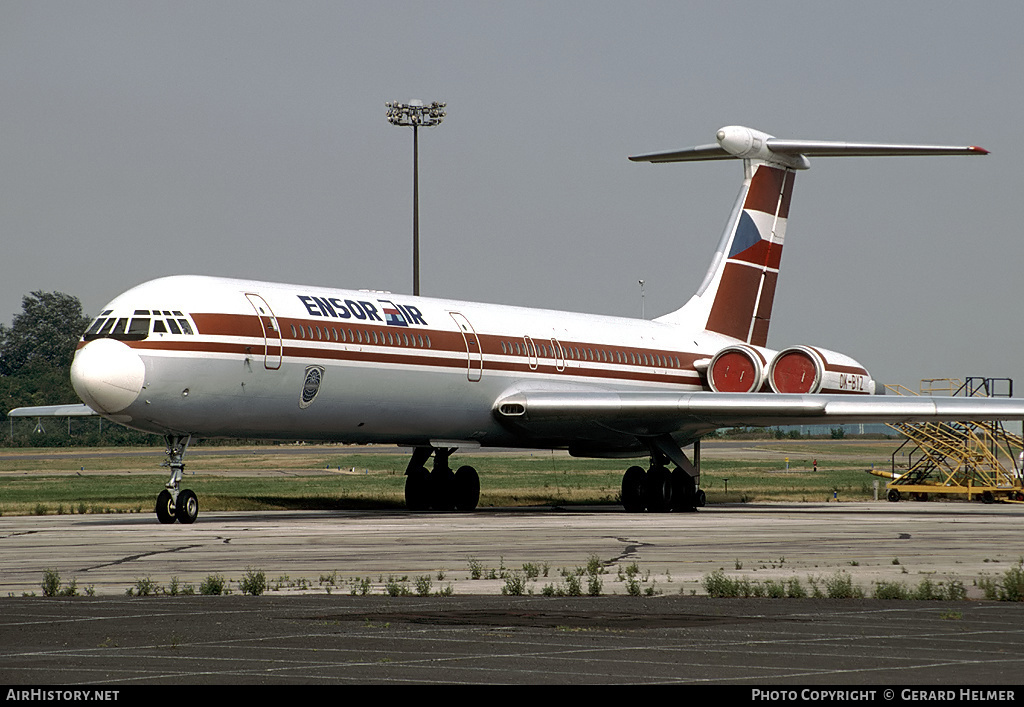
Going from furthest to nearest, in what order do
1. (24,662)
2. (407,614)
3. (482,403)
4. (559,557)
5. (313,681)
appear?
(482,403) → (559,557) → (407,614) → (24,662) → (313,681)

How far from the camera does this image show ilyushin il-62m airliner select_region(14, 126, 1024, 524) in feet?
72.7

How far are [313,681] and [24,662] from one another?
189 cm

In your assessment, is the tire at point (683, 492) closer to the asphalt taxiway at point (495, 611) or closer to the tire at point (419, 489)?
the tire at point (419, 489)

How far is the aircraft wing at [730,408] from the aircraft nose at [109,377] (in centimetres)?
884

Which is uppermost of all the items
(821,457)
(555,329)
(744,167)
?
(744,167)

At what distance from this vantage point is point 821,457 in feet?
232

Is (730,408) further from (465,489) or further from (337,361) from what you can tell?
(337,361)

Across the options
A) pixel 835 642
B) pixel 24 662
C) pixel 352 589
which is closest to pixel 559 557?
pixel 352 589

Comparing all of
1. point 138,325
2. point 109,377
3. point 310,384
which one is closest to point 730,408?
point 310,384

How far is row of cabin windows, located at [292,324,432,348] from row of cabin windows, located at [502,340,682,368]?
2915mm

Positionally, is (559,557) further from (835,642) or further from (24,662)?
(24,662)

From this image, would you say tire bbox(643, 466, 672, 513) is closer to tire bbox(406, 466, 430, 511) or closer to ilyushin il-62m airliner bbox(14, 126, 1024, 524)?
ilyushin il-62m airliner bbox(14, 126, 1024, 524)

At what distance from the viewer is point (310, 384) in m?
23.9

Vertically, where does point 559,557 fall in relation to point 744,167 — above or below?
below
